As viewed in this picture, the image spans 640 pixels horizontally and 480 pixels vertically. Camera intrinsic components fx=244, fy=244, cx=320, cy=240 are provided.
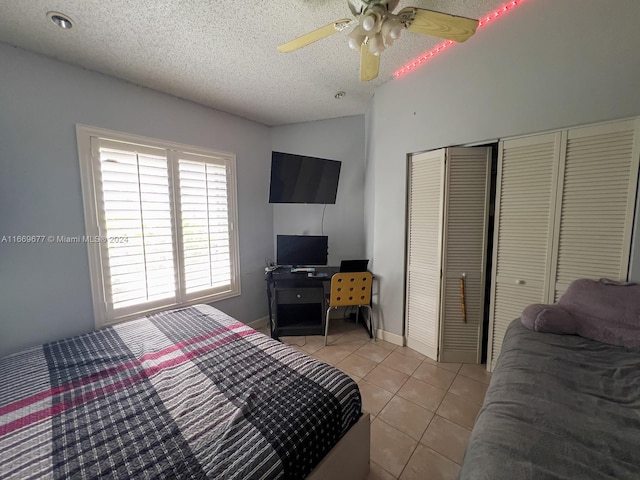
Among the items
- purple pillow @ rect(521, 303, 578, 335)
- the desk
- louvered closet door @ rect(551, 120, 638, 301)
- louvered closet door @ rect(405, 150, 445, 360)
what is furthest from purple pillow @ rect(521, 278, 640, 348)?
the desk

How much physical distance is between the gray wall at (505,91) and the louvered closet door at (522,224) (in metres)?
0.17

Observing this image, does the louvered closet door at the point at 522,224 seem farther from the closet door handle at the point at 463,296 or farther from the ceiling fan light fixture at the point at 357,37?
the ceiling fan light fixture at the point at 357,37

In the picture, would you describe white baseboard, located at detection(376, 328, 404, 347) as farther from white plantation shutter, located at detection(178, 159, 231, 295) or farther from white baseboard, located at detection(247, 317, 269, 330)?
white plantation shutter, located at detection(178, 159, 231, 295)

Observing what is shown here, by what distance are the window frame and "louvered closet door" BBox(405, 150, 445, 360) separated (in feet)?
6.60

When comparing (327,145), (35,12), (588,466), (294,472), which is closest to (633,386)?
(588,466)

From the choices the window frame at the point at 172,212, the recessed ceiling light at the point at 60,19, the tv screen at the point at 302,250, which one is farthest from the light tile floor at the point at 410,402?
the recessed ceiling light at the point at 60,19

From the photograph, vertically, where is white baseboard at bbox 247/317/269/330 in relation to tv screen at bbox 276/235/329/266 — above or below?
below

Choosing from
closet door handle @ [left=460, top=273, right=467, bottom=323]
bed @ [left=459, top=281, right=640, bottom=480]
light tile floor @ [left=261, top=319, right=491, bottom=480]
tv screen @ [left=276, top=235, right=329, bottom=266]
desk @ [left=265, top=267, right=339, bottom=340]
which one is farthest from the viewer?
tv screen @ [left=276, top=235, right=329, bottom=266]

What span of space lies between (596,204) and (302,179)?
2415mm

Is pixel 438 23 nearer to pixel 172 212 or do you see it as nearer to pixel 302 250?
pixel 302 250

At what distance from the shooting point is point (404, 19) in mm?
1242

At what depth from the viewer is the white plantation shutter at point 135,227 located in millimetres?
2049

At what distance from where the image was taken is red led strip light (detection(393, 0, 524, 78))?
1.71 metres

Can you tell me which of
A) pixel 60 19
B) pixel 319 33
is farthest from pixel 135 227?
pixel 319 33
